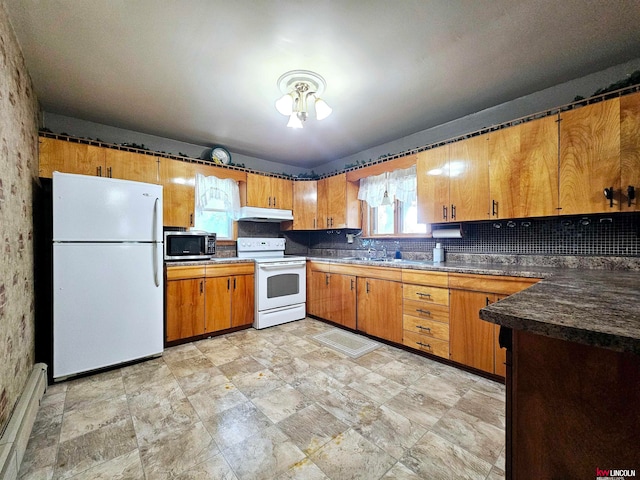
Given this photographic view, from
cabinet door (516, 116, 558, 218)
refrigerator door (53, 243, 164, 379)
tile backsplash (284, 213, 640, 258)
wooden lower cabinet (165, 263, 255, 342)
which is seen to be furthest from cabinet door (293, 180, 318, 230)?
cabinet door (516, 116, 558, 218)

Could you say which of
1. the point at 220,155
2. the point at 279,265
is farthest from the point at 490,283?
the point at 220,155

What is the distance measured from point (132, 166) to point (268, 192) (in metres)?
1.65

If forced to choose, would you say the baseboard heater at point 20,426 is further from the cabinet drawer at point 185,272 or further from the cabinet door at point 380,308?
the cabinet door at point 380,308

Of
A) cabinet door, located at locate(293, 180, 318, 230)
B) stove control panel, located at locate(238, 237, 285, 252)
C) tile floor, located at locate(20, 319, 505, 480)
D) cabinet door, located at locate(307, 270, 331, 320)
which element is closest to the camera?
tile floor, located at locate(20, 319, 505, 480)

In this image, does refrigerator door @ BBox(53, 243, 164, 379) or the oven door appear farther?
the oven door

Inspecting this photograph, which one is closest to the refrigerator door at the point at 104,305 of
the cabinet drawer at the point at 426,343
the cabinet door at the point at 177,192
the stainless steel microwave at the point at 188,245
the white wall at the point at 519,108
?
the stainless steel microwave at the point at 188,245

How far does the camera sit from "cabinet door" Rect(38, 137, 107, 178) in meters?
2.49

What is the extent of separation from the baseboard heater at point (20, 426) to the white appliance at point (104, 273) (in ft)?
0.92

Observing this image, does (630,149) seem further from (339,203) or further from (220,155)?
(220,155)

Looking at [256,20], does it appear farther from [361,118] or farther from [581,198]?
[581,198]

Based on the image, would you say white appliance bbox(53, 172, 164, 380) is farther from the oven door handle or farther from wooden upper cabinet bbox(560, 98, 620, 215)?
wooden upper cabinet bbox(560, 98, 620, 215)

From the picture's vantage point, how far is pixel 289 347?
284 cm

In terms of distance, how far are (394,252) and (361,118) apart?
5.57 ft

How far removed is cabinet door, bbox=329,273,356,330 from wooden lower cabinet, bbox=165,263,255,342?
3.45ft
